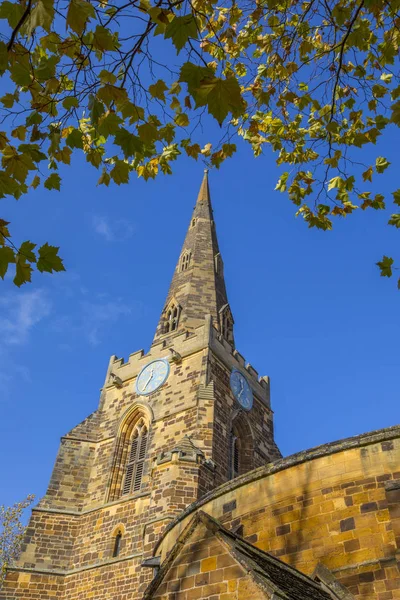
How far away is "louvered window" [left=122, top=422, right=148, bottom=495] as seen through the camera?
19.7 metres

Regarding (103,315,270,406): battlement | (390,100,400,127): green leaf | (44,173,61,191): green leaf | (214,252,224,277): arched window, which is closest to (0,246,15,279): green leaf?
(44,173,61,191): green leaf

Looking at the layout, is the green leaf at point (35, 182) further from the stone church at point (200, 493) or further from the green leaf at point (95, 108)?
the stone church at point (200, 493)

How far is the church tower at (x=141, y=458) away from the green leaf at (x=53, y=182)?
1139 cm

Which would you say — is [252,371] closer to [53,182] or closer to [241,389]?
[241,389]

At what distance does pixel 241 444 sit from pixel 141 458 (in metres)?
4.01

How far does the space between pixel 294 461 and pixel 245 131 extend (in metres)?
5.38

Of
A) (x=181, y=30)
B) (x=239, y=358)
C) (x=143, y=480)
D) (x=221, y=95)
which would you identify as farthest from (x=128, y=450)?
(x=181, y=30)

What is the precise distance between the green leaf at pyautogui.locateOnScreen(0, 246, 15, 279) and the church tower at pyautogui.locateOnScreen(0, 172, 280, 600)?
1146cm

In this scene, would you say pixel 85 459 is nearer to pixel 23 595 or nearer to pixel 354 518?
pixel 23 595

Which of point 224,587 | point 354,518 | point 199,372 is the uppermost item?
point 199,372

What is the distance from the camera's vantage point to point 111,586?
1642 cm

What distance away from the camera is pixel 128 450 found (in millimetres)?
21188

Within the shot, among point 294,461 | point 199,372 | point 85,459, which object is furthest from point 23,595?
point 294,461

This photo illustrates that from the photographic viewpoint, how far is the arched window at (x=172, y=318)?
85.8 ft
